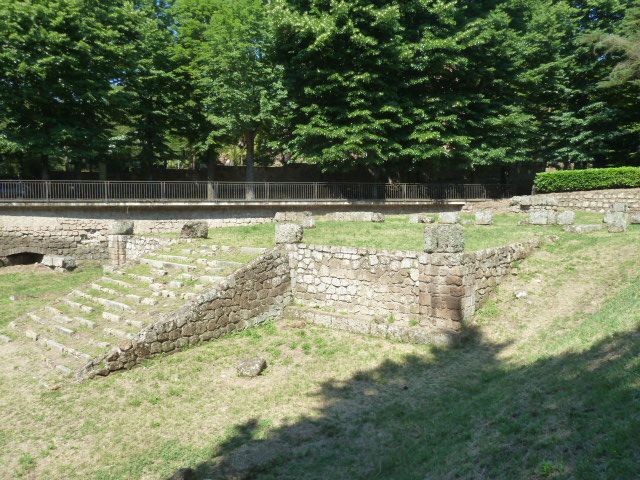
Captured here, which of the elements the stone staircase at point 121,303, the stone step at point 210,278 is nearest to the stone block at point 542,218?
the stone staircase at point 121,303

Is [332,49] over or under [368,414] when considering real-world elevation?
over

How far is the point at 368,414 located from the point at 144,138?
82.2ft

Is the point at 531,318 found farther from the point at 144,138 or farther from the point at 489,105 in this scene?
the point at 144,138

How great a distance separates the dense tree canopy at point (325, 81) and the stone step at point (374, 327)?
13903 millimetres

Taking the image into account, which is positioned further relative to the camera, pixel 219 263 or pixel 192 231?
pixel 192 231

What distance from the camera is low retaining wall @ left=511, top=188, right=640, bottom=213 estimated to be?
23125mm

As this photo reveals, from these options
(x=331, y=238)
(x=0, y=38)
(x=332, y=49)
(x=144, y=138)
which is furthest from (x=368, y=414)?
(x=144, y=138)

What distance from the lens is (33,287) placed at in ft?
55.3

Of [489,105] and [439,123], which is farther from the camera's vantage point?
[489,105]

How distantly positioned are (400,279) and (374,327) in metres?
1.27

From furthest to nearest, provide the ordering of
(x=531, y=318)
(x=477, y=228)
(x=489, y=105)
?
(x=489, y=105) < (x=477, y=228) < (x=531, y=318)

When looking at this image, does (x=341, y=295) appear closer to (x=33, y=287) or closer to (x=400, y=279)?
(x=400, y=279)

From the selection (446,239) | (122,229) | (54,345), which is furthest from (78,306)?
(446,239)

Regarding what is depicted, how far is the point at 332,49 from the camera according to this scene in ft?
80.7
